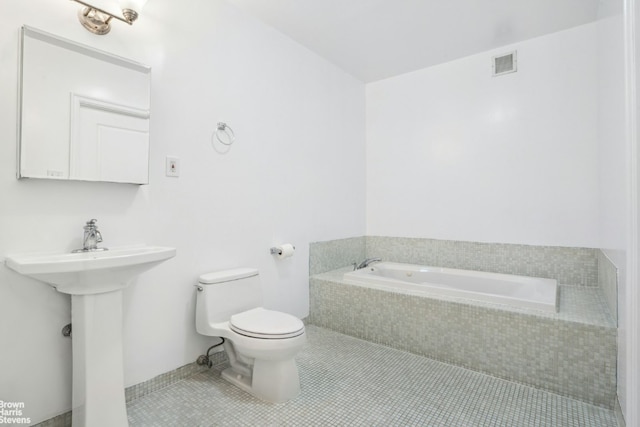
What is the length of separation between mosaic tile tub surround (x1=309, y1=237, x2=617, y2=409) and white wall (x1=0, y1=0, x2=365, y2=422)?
0.54 meters

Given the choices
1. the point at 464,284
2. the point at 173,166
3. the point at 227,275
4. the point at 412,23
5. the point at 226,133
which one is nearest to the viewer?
Result: the point at 173,166

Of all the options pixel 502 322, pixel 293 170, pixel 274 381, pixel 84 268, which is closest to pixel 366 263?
pixel 293 170

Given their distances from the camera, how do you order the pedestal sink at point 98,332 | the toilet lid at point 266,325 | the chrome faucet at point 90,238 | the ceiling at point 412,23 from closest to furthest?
the pedestal sink at point 98,332
the chrome faucet at point 90,238
the toilet lid at point 266,325
the ceiling at point 412,23

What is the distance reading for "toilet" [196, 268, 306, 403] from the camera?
1661 millimetres

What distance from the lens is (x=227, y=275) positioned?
200 centimetres

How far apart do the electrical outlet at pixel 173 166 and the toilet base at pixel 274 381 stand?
1172 mm

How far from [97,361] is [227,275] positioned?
776 mm

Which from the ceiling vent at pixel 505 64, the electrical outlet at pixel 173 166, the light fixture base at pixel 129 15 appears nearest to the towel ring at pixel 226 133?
the electrical outlet at pixel 173 166

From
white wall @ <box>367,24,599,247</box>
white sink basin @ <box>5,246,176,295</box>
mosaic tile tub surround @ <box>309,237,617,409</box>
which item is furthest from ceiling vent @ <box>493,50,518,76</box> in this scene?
white sink basin @ <box>5,246,176,295</box>

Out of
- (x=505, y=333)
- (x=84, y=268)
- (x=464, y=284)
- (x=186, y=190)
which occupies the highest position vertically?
(x=186, y=190)

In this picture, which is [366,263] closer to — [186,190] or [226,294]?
[226,294]

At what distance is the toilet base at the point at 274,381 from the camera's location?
1706 mm

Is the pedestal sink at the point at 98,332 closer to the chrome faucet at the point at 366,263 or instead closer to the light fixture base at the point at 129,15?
the light fixture base at the point at 129,15

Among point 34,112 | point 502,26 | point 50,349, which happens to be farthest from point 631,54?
point 50,349
